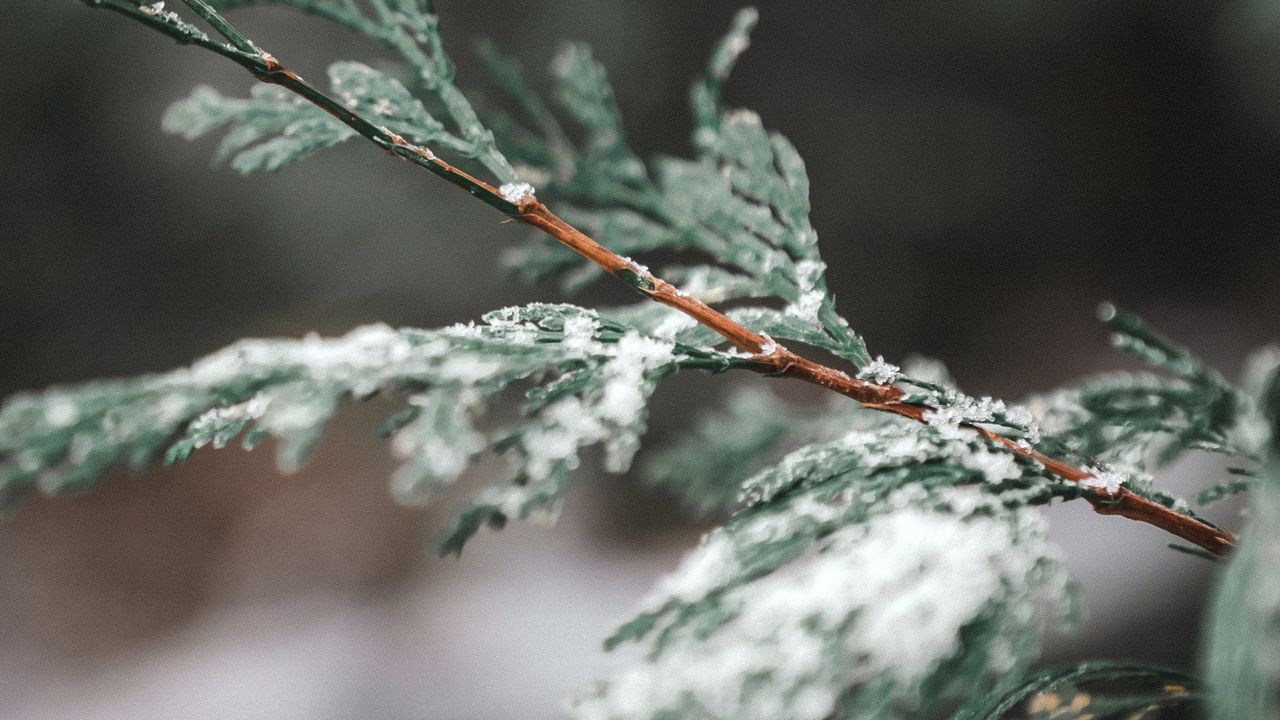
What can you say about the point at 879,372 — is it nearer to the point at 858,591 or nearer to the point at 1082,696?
the point at 858,591

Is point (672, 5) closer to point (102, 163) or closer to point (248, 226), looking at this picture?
point (248, 226)

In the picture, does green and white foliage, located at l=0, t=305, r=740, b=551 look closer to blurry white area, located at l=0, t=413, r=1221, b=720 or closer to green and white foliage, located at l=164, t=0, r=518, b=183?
green and white foliage, located at l=164, t=0, r=518, b=183

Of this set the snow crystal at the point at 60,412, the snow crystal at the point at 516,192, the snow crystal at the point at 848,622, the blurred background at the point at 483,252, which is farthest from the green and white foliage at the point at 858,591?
the blurred background at the point at 483,252

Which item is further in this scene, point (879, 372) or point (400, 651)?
point (400, 651)

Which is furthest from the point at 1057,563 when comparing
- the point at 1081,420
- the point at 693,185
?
the point at 693,185

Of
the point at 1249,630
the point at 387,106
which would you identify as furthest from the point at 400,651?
the point at 1249,630

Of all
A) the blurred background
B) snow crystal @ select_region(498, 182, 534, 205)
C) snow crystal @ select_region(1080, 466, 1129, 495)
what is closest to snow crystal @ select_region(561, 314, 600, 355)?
snow crystal @ select_region(498, 182, 534, 205)
